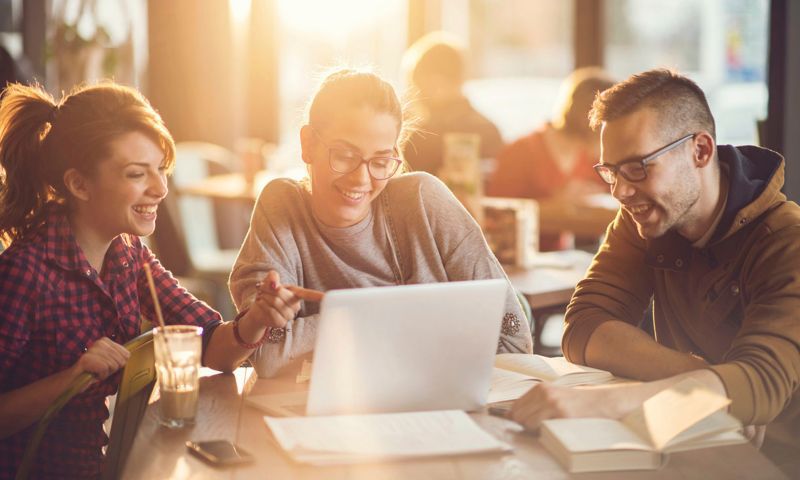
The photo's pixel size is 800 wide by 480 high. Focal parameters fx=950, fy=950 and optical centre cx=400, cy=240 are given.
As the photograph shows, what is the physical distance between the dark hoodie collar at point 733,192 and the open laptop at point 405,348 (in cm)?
62

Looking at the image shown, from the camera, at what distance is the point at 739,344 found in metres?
1.65

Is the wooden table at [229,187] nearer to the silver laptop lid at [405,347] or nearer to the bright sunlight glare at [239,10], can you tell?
the bright sunlight glare at [239,10]

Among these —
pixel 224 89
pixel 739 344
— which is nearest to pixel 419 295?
pixel 739 344

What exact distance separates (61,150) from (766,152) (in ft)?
4.77

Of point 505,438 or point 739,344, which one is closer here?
point 505,438

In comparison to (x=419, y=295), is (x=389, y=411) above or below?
below

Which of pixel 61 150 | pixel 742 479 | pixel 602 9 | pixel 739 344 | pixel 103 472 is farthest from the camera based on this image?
pixel 602 9

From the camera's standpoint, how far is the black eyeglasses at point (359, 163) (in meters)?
1.93

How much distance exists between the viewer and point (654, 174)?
1859 mm

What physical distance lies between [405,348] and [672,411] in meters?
0.40

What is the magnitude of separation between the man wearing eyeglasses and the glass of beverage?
31.6 inches

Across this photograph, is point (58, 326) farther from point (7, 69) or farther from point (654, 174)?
point (7, 69)

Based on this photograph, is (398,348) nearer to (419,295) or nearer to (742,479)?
(419,295)

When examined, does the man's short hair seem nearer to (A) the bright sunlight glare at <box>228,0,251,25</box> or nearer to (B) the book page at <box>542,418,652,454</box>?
(B) the book page at <box>542,418,652,454</box>
